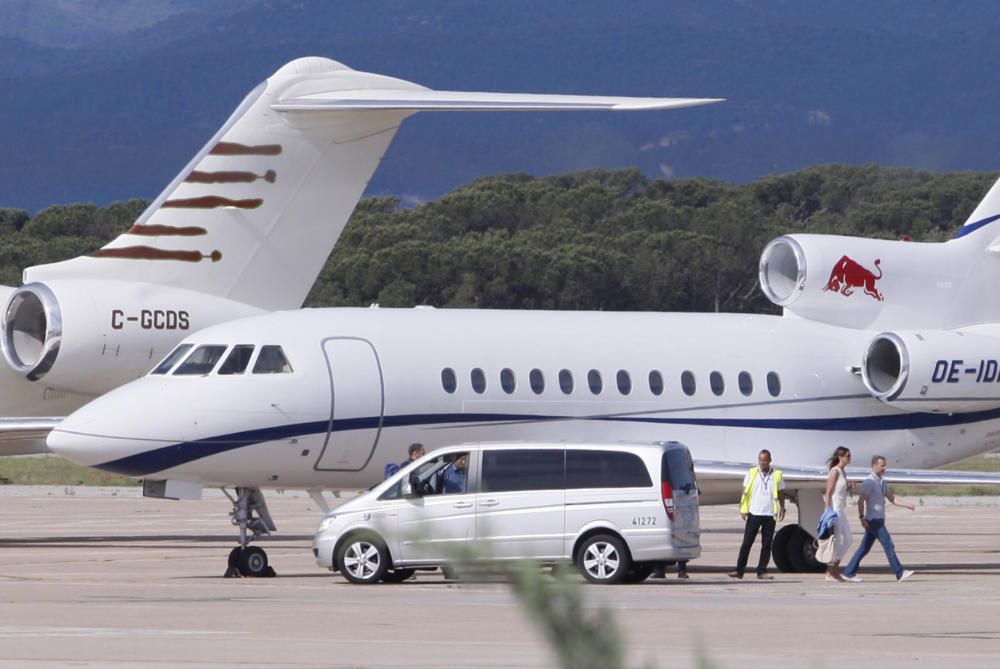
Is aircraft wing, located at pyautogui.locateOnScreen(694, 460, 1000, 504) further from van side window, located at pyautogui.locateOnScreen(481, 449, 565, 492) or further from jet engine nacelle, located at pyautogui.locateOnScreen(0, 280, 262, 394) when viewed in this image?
jet engine nacelle, located at pyautogui.locateOnScreen(0, 280, 262, 394)

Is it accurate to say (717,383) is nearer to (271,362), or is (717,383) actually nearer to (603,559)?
(603,559)

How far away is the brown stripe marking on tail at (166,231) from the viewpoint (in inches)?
987

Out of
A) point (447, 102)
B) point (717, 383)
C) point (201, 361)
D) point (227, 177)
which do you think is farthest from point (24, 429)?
point (717, 383)

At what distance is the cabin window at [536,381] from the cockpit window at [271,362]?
3101mm

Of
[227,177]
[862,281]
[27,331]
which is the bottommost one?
[27,331]

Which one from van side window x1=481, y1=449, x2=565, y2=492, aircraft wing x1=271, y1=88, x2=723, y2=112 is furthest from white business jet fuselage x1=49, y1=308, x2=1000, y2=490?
van side window x1=481, y1=449, x2=565, y2=492

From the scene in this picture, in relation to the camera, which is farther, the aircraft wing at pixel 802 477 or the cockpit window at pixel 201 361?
the aircraft wing at pixel 802 477

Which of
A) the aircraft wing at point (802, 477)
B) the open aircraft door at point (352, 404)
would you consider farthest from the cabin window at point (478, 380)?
the aircraft wing at point (802, 477)

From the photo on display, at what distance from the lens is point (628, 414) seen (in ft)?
77.7

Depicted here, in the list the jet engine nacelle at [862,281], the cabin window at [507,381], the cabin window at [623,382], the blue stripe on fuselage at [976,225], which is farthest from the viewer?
the blue stripe on fuselage at [976,225]

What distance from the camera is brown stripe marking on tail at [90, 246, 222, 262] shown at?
24984mm

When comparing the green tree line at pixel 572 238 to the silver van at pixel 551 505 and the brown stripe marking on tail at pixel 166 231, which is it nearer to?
the brown stripe marking on tail at pixel 166 231

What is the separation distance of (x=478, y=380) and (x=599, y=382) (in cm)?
161

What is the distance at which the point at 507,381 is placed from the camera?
75.5 feet
